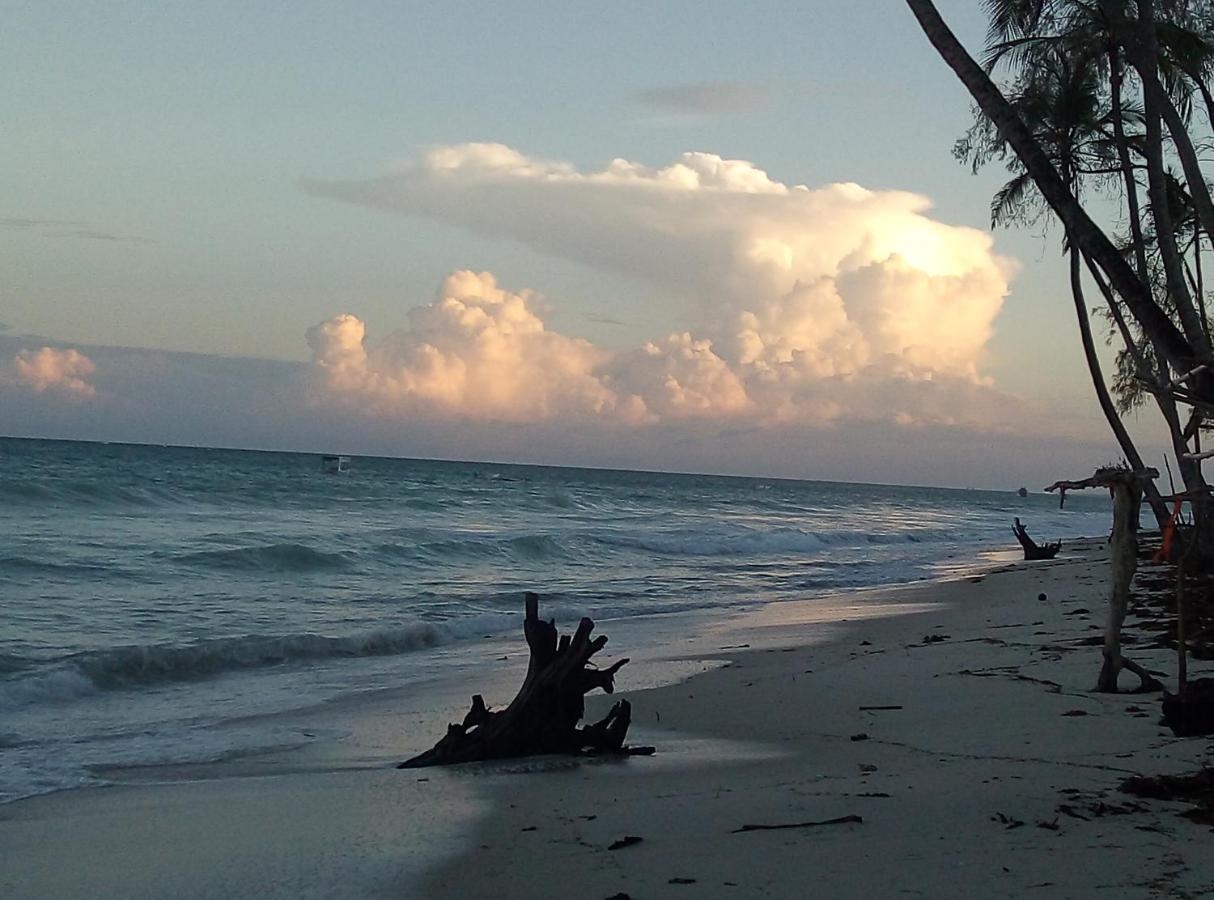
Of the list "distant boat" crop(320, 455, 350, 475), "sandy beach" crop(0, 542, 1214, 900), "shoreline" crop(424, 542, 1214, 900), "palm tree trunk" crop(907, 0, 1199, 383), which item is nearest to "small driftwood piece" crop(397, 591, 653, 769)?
"sandy beach" crop(0, 542, 1214, 900)

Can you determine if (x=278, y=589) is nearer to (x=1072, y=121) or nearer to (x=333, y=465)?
(x=1072, y=121)

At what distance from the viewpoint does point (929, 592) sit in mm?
23141

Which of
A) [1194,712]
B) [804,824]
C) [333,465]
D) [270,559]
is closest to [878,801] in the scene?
[804,824]

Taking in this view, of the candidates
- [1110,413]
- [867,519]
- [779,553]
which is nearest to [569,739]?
[1110,413]

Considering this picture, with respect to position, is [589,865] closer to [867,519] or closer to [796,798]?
[796,798]

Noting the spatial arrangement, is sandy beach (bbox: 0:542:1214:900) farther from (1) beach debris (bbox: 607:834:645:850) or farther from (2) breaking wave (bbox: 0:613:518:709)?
(2) breaking wave (bbox: 0:613:518:709)

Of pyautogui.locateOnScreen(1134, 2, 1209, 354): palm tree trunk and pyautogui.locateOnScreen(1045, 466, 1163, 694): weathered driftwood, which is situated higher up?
pyautogui.locateOnScreen(1134, 2, 1209, 354): palm tree trunk

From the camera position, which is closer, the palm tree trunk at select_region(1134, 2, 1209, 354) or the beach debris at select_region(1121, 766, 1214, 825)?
the beach debris at select_region(1121, 766, 1214, 825)

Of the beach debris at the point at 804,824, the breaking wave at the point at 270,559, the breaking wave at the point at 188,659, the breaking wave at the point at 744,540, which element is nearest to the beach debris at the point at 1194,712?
the beach debris at the point at 804,824

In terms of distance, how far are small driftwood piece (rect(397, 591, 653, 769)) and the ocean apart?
205cm

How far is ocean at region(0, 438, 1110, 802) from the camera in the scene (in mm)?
10625

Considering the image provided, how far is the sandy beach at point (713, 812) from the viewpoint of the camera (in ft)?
16.3

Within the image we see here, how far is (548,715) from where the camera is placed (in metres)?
8.13

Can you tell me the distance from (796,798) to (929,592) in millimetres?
17700
